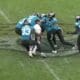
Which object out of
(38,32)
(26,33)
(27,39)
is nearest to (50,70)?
(27,39)

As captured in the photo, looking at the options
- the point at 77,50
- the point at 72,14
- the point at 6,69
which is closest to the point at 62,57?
the point at 77,50

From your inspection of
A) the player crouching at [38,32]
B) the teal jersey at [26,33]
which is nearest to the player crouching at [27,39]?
the teal jersey at [26,33]

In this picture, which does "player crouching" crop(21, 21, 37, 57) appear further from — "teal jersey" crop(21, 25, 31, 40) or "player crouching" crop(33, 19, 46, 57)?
"player crouching" crop(33, 19, 46, 57)

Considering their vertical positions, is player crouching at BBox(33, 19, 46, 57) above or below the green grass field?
above

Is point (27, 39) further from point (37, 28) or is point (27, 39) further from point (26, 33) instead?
point (37, 28)

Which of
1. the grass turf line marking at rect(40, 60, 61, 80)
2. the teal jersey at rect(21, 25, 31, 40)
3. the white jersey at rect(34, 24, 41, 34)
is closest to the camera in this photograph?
the grass turf line marking at rect(40, 60, 61, 80)

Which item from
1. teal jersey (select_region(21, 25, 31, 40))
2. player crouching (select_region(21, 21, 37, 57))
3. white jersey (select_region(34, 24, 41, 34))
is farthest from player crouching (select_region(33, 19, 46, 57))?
teal jersey (select_region(21, 25, 31, 40))

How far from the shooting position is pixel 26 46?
21.3 metres

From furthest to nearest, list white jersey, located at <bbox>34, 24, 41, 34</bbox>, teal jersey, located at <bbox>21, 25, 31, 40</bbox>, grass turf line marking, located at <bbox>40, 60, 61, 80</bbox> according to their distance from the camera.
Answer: white jersey, located at <bbox>34, 24, 41, 34</bbox> < teal jersey, located at <bbox>21, 25, 31, 40</bbox> < grass turf line marking, located at <bbox>40, 60, 61, 80</bbox>

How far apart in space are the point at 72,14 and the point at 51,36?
5.98m

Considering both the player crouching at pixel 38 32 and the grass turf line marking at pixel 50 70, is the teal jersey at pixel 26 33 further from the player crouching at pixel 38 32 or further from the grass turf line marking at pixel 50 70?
the grass turf line marking at pixel 50 70

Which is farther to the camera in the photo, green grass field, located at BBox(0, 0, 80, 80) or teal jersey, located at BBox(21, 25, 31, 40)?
teal jersey, located at BBox(21, 25, 31, 40)

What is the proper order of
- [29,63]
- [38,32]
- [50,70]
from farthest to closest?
[38,32]
[29,63]
[50,70]

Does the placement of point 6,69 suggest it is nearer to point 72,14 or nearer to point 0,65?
point 0,65
